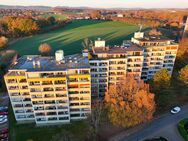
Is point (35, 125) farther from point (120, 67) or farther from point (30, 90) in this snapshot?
point (120, 67)

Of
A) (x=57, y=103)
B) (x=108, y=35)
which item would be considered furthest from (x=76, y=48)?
(x=57, y=103)

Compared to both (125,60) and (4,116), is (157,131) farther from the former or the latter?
(4,116)

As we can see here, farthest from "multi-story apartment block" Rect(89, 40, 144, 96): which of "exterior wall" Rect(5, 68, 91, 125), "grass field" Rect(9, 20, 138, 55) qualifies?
"grass field" Rect(9, 20, 138, 55)

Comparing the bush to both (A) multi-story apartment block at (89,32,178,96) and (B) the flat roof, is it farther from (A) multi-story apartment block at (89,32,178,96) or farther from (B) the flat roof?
(B) the flat roof

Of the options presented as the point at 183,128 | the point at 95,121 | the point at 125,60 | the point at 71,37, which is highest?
the point at 125,60

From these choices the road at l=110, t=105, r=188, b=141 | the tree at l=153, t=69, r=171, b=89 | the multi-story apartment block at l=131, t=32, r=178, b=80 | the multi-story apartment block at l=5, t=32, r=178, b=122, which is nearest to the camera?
the road at l=110, t=105, r=188, b=141

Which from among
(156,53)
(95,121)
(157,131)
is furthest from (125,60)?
(157,131)
